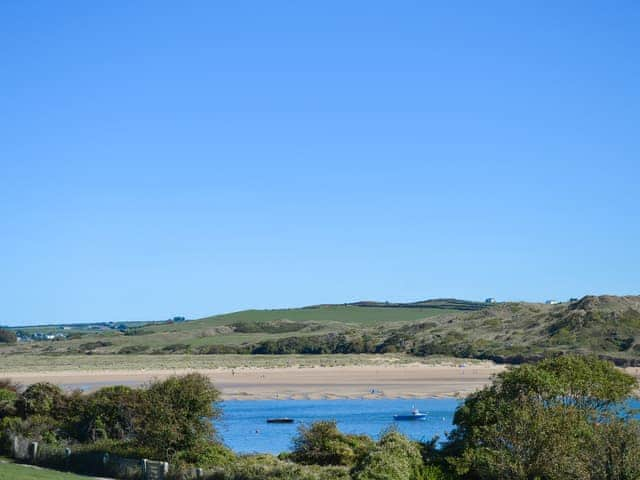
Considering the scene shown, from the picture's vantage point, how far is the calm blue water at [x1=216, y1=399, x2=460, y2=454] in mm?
47562

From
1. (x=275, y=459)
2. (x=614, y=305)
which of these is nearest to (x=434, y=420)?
(x=275, y=459)

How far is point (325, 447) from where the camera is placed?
3100 cm

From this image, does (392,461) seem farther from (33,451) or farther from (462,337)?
(462,337)

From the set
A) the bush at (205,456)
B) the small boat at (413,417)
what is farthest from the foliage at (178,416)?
the small boat at (413,417)

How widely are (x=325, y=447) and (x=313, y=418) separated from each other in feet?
87.0

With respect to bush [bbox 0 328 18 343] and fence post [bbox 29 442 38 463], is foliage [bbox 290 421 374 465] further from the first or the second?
bush [bbox 0 328 18 343]

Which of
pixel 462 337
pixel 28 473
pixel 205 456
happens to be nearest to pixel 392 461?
pixel 205 456

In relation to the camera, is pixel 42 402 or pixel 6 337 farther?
pixel 6 337

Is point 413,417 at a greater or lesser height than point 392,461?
lesser

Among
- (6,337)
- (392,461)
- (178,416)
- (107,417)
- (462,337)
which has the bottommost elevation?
(392,461)

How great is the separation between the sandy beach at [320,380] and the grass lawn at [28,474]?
38748 millimetres

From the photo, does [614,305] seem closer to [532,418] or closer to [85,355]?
[85,355]

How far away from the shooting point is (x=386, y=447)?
26781 mm

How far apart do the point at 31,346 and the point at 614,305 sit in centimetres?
9038
